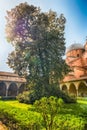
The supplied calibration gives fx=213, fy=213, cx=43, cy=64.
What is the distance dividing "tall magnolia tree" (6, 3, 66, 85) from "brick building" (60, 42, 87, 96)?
1558 cm

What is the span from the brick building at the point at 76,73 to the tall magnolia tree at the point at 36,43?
15583 millimetres

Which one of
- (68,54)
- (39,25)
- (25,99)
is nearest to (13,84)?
(68,54)

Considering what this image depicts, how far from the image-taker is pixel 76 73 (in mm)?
43719

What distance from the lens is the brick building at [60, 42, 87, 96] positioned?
39.4 meters

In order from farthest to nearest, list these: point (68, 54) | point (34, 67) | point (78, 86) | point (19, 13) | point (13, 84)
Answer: point (68, 54) → point (13, 84) → point (78, 86) → point (19, 13) → point (34, 67)

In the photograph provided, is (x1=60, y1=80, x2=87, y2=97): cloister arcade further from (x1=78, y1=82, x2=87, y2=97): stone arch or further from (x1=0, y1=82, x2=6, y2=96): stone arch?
(x1=0, y1=82, x2=6, y2=96): stone arch

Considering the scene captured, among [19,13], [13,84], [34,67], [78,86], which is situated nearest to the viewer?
[34,67]

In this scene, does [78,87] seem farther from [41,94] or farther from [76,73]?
[41,94]

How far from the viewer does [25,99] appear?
2217cm

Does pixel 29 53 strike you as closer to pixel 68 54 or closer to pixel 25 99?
pixel 25 99

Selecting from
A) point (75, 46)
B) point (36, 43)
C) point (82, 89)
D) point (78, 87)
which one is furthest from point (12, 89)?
point (36, 43)

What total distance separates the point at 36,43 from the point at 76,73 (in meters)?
24.6

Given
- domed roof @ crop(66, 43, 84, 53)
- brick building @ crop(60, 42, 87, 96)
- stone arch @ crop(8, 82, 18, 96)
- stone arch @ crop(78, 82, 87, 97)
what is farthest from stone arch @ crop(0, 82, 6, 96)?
domed roof @ crop(66, 43, 84, 53)

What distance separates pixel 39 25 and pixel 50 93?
6886 millimetres
